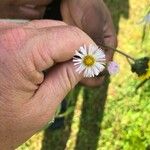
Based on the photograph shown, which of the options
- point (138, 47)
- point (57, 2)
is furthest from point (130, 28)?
point (57, 2)

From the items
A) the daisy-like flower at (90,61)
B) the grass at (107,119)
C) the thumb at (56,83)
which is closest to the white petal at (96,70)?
the daisy-like flower at (90,61)

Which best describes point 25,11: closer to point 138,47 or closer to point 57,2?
point 57,2

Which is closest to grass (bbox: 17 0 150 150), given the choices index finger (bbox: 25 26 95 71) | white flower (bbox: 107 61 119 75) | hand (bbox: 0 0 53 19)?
hand (bbox: 0 0 53 19)

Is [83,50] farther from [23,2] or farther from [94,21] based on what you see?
[23,2]

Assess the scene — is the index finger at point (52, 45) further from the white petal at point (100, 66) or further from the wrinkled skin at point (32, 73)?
the white petal at point (100, 66)

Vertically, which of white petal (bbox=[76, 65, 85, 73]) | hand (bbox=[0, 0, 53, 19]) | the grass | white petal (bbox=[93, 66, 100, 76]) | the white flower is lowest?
the grass

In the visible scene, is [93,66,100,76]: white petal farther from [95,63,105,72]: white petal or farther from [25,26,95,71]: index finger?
[25,26,95,71]: index finger
